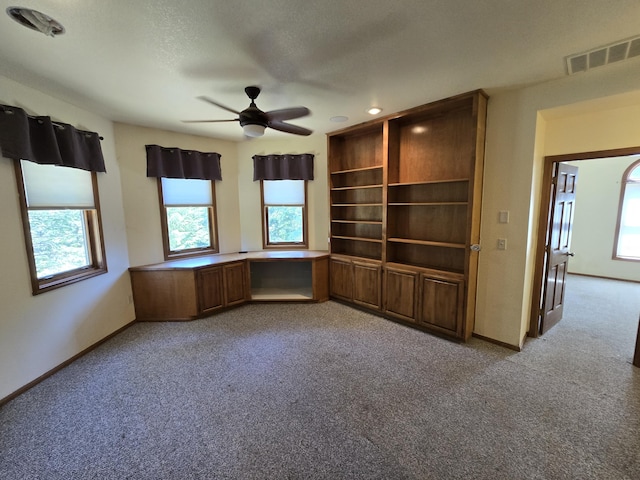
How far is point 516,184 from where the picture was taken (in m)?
2.76

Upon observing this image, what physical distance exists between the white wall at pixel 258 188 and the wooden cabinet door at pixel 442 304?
1.95 meters

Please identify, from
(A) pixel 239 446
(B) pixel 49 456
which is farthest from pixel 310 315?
(B) pixel 49 456

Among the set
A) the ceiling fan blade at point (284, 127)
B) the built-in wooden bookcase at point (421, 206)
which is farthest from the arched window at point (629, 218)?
the ceiling fan blade at point (284, 127)

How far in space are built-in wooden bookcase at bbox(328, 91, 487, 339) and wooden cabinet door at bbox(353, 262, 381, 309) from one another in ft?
0.11

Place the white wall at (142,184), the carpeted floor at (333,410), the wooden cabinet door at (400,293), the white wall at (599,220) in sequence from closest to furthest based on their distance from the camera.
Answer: the carpeted floor at (333,410) < the wooden cabinet door at (400,293) < the white wall at (142,184) < the white wall at (599,220)

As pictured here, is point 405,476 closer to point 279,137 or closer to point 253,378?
point 253,378

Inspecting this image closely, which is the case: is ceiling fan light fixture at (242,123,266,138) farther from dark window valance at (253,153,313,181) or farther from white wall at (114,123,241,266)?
white wall at (114,123,241,266)

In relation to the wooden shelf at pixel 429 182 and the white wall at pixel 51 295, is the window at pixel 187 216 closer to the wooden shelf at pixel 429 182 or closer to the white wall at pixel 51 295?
the white wall at pixel 51 295

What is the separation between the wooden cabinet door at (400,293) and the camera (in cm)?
339

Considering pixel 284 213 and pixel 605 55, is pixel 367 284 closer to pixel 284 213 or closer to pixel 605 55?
pixel 284 213

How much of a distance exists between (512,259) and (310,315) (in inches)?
101

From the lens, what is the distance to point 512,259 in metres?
2.84

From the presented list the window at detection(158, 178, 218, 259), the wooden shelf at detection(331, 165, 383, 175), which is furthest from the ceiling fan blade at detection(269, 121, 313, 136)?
the window at detection(158, 178, 218, 259)

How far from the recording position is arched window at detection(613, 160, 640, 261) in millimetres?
5184
